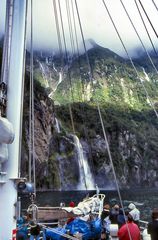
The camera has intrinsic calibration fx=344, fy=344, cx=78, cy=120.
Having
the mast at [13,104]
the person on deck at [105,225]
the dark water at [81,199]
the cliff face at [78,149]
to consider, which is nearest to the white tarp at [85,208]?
the person on deck at [105,225]

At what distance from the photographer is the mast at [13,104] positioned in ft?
14.3

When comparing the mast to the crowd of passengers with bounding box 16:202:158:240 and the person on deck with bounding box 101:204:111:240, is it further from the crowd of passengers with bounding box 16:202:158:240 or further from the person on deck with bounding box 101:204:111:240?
the person on deck with bounding box 101:204:111:240

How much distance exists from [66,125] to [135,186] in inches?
1614

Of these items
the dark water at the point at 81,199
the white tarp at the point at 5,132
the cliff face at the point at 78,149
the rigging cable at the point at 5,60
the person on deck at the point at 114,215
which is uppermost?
the cliff face at the point at 78,149

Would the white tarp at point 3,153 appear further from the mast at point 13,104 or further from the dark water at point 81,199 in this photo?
the dark water at point 81,199

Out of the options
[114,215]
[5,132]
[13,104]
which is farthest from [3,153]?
[114,215]

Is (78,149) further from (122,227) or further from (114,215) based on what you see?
(122,227)

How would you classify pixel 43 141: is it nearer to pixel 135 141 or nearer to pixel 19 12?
pixel 135 141

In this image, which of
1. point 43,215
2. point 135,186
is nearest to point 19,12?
point 43,215

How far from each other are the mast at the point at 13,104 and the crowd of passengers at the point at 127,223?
1.88 m

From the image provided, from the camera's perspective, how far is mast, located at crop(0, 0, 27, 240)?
14.3 feet

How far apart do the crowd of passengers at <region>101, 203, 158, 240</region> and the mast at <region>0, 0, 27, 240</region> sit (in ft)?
6.18

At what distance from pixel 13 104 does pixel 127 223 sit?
11.8 ft

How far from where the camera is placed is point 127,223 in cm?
687
